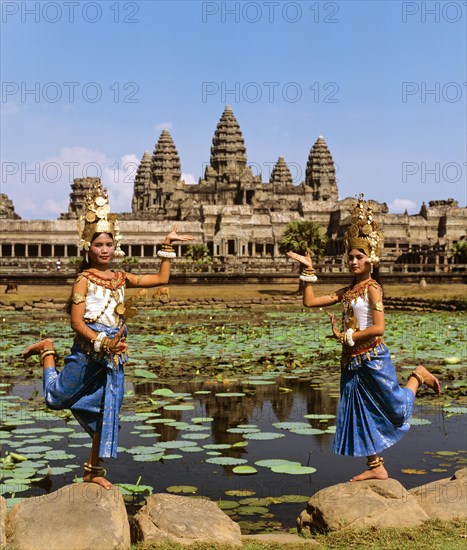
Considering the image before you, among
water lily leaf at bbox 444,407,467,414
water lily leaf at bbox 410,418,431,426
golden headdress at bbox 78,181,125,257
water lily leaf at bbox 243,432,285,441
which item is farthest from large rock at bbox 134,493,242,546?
water lily leaf at bbox 444,407,467,414

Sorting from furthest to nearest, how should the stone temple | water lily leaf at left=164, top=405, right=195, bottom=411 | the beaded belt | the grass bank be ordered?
the stone temple < water lily leaf at left=164, top=405, right=195, bottom=411 < the beaded belt < the grass bank

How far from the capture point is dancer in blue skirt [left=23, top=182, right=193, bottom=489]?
580cm

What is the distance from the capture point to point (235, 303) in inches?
1273

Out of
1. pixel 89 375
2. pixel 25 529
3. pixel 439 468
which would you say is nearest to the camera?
pixel 25 529

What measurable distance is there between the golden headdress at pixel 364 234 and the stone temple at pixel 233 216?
67.4 meters

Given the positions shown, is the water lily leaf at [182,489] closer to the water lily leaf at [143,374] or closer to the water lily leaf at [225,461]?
the water lily leaf at [225,461]

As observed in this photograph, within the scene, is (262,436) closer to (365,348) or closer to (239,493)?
(239,493)

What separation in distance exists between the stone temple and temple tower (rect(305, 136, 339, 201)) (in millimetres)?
145

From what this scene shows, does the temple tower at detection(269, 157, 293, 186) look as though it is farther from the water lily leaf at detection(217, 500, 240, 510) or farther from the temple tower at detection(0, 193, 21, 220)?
the water lily leaf at detection(217, 500, 240, 510)

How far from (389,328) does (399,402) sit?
50.3ft

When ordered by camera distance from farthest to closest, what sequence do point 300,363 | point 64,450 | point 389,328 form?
point 389,328
point 300,363
point 64,450

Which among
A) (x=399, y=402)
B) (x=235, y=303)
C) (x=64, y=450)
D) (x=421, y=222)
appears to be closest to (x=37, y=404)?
(x=64, y=450)

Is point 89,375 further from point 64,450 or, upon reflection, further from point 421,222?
point 421,222

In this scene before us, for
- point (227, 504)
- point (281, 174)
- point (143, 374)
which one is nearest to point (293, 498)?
point (227, 504)
